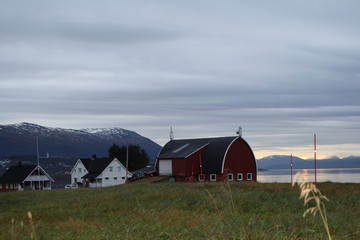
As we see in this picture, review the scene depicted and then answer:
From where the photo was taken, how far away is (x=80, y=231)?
11.1 m

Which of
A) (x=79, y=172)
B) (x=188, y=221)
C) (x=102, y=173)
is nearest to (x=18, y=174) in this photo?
(x=79, y=172)

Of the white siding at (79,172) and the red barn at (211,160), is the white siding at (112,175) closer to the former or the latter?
the white siding at (79,172)

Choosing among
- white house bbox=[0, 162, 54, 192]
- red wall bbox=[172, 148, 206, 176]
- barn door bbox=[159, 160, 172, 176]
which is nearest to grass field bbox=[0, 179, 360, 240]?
red wall bbox=[172, 148, 206, 176]

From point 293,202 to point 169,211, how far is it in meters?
5.30

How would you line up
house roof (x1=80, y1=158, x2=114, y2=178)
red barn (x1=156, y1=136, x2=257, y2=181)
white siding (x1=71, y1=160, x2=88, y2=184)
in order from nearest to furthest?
red barn (x1=156, y1=136, x2=257, y2=181), house roof (x1=80, y1=158, x2=114, y2=178), white siding (x1=71, y1=160, x2=88, y2=184)

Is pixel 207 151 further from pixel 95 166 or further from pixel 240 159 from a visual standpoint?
pixel 95 166

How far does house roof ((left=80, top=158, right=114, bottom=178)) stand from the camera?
104938mm

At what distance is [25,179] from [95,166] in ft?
46.5

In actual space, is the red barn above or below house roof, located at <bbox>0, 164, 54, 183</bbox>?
above

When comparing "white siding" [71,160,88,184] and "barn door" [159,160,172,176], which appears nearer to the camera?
"barn door" [159,160,172,176]

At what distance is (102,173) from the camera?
4107 inches

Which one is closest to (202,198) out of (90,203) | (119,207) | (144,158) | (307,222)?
(119,207)

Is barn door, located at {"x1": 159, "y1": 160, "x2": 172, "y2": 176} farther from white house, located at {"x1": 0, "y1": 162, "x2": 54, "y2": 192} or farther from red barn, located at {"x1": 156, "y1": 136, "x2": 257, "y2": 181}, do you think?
white house, located at {"x1": 0, "y1": 162, "x2": 54, "y2": 192}

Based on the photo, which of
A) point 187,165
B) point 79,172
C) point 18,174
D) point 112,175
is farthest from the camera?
point 79,172
